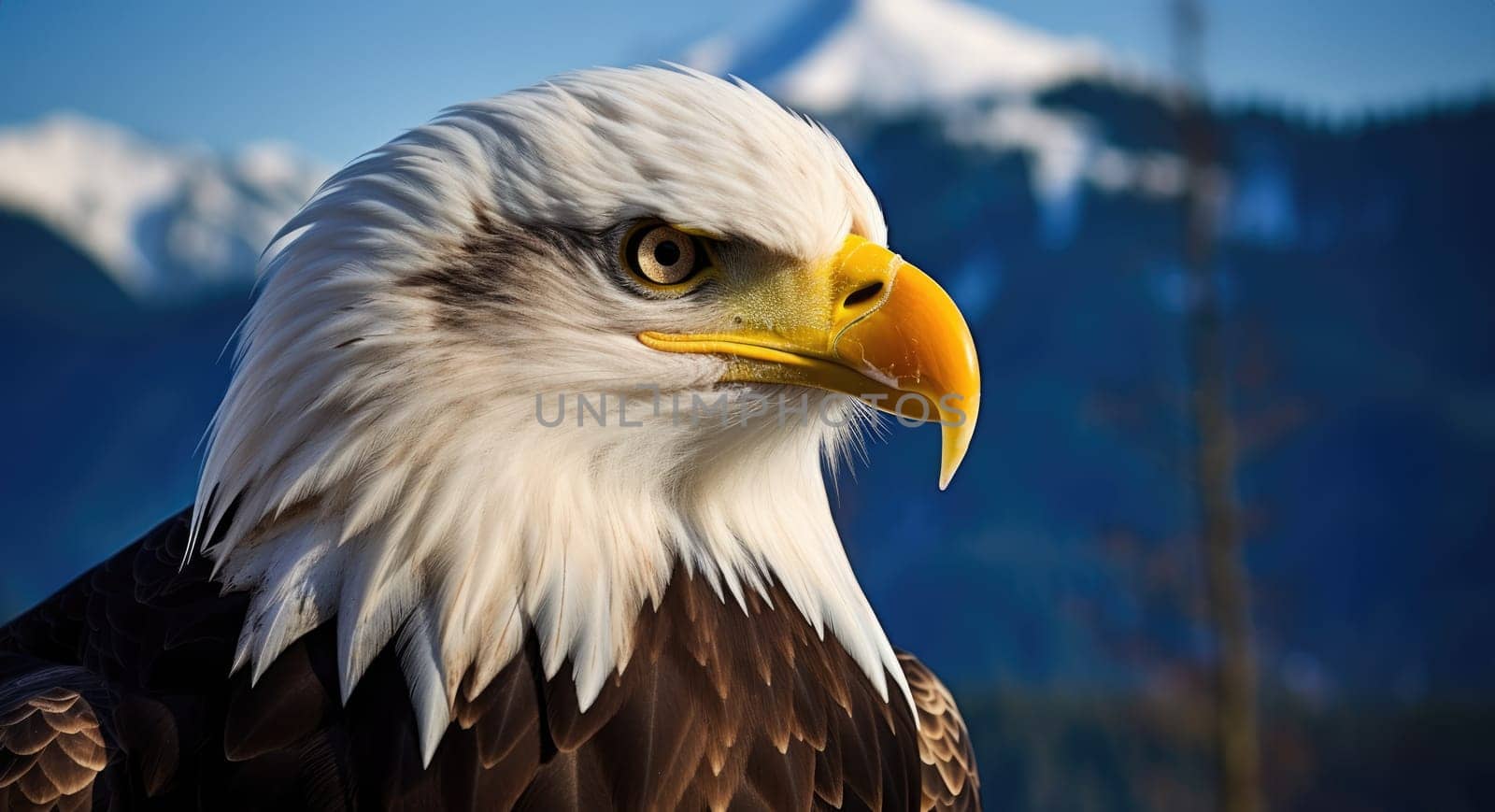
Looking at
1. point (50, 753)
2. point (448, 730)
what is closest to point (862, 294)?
point (448, 730)

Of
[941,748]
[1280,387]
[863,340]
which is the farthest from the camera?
[1280,387]

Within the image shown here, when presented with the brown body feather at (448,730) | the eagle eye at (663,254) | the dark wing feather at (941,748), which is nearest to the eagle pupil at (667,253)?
the eagle eye at (663,254)

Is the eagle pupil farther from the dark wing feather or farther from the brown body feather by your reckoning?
the dark wing feather

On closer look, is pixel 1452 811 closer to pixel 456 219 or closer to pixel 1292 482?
pixel 1292 482

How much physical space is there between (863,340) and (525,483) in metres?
0.42

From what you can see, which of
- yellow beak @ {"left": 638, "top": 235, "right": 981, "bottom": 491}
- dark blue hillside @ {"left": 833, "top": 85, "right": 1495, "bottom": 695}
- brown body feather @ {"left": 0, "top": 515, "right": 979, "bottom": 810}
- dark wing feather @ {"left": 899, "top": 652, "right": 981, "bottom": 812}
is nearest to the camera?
brown body feather @ {"left": 0, "top": 515, "right": 979, "bottom": 810}

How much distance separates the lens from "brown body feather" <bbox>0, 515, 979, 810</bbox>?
1209 mm

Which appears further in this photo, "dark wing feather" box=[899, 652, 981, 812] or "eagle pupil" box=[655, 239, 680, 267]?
"dark wing feather" box=[899, 652, 981, 812]

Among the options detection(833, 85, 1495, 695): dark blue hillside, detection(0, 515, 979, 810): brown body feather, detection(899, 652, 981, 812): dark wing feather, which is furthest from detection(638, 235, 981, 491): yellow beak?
detection(833, 85, 1495, 695): dark blue hillside

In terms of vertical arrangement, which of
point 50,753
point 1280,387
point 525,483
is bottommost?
point 1280,387

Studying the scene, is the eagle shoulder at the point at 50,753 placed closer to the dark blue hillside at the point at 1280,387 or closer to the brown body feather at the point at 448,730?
the brown body feather at the point at 448,730

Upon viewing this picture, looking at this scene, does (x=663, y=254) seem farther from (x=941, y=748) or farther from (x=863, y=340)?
(x=941, y=748)

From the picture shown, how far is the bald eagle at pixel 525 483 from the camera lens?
1237 mm

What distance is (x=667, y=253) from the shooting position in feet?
4.43
